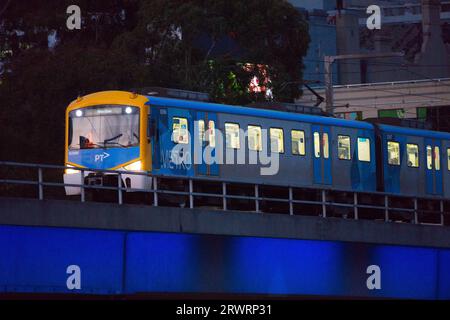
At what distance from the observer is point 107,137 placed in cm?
3606

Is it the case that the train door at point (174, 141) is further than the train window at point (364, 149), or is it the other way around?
the train window at point (364, 149)

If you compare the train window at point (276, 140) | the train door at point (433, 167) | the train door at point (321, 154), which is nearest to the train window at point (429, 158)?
the train door at point (433, 167)

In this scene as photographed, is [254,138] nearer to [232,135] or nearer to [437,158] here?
[232,135]

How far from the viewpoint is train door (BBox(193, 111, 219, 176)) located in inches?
1442

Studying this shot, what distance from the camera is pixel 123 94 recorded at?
119 feet

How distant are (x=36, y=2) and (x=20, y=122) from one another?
34.1ft

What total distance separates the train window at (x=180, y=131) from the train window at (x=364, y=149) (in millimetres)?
Answer: 8123

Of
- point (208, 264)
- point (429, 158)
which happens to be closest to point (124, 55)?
point (429, 158)

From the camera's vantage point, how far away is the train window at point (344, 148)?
4150cm

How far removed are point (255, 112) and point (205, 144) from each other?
250 cm

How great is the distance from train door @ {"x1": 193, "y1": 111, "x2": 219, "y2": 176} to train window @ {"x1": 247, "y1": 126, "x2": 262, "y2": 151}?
4.83 ft

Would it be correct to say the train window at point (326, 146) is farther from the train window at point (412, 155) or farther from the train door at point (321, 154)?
the train window at point (412, 155)

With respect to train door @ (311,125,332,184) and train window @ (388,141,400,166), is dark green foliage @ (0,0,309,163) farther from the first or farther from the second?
train door @ (311,125,332,184)

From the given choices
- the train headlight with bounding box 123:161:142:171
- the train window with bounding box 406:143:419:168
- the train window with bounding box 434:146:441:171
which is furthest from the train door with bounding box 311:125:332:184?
the train headlight with bounding box 123:161:142:171
